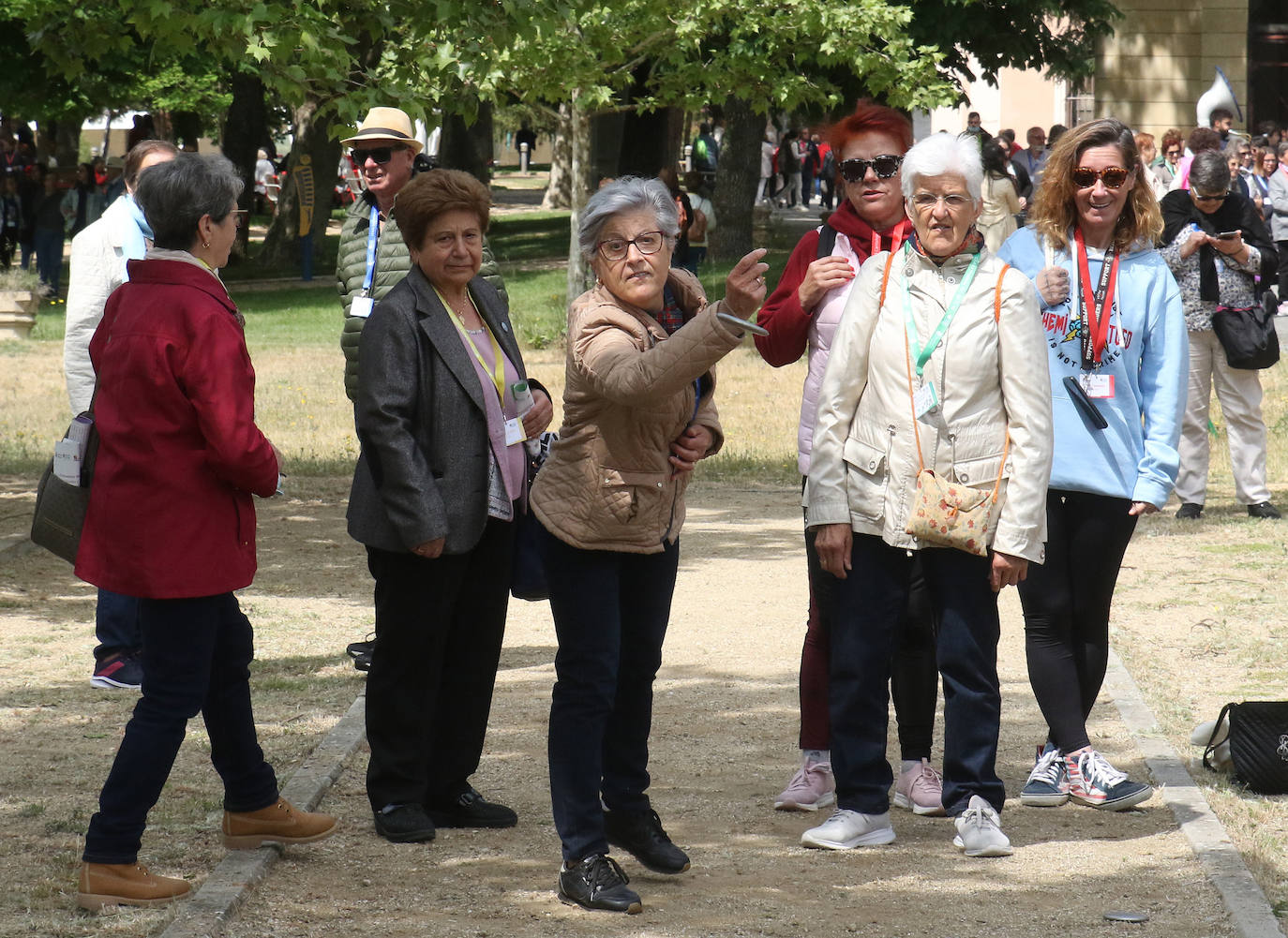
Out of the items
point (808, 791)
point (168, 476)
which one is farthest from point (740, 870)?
point (168, 476)

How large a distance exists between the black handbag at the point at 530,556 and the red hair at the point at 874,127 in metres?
1.24

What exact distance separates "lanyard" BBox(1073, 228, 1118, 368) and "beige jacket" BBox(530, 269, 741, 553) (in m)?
1.41

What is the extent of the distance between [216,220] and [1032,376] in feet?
7.34

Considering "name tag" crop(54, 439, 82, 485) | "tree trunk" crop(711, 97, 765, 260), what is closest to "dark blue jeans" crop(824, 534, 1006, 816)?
"name tag" crop(54, 439, 82, 485)

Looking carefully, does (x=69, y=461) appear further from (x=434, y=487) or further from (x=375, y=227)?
(x=375, y=227)

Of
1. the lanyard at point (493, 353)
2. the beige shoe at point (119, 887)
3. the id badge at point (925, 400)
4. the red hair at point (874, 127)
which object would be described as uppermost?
the red hair at point (874, 127)

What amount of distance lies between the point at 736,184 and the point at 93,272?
2074 cm

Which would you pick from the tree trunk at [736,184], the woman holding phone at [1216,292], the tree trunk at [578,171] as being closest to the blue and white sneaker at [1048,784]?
the woman holding phone at [1216,292]

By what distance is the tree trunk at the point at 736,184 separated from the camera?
86.0ft

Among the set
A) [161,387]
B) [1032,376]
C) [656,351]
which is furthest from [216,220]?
[1032,376]

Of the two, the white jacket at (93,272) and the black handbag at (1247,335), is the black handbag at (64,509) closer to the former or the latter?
the white jacket at (93,272)

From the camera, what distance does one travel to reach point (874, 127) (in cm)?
506

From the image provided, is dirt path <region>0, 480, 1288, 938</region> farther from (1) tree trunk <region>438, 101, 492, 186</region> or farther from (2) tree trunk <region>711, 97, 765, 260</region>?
(1) tree trunk <region>438, 101, 492, 186</region>

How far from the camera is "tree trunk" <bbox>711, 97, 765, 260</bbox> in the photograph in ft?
86.0
